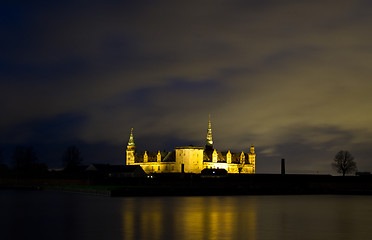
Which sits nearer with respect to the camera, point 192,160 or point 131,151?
point 192,160

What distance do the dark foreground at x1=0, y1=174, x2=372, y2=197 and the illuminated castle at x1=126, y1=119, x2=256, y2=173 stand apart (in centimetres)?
3500

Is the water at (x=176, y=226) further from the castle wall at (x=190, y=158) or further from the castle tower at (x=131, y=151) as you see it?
the castle tower at (x=131, y=151)

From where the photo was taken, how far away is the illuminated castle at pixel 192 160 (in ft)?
513

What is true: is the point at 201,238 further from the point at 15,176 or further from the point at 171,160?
the point at 171,160

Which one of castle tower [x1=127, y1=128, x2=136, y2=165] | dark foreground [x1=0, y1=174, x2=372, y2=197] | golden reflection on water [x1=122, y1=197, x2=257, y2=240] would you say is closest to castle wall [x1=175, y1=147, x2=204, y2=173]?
castle tower [x1=127, y1=128, x2=136, y2=165]

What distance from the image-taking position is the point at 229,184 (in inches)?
4328

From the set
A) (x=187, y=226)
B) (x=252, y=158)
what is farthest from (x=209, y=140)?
(x=187, y=226)

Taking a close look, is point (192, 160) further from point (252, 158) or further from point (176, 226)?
point (176, 226)

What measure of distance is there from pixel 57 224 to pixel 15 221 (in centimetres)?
312

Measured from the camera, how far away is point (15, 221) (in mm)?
34250

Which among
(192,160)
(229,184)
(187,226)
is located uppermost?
(192,160)

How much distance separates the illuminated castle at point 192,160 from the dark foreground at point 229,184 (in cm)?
3500

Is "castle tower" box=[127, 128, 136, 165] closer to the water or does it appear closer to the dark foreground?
the dark foreground

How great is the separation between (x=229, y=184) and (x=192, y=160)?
1838 inches
